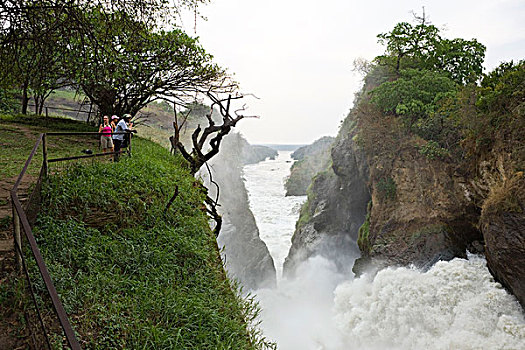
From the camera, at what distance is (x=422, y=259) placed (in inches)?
454

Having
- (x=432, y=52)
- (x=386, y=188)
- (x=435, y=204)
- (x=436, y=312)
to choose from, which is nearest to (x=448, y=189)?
(x=435, y=204)

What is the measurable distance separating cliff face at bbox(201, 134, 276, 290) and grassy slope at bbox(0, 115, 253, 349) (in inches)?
359

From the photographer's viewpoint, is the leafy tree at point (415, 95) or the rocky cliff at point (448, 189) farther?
the leafy tree at point (415, 95)

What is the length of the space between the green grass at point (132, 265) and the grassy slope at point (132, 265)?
0.04 ft

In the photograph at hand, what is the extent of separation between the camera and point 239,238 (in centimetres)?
2333

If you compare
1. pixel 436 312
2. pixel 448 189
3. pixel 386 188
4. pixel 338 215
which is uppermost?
pixel 448 189

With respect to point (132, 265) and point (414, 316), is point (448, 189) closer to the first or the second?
point (414, 316)

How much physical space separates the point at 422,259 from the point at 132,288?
10.9 m

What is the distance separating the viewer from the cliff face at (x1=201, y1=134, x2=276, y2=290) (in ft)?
67.7

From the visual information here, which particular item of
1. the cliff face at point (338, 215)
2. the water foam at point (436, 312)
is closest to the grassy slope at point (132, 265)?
the water foam at point (436, 312)

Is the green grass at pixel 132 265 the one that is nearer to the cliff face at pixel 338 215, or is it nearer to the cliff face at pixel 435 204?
the cliff face at pixel 435 204

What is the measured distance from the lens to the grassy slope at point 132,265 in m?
3.04

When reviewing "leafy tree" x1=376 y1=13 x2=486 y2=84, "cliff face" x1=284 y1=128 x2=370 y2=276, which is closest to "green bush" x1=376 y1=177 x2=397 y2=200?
"cliff face" x1=284 y1=128 x2=370 y2=276

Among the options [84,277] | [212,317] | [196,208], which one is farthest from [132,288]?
[196,208]
